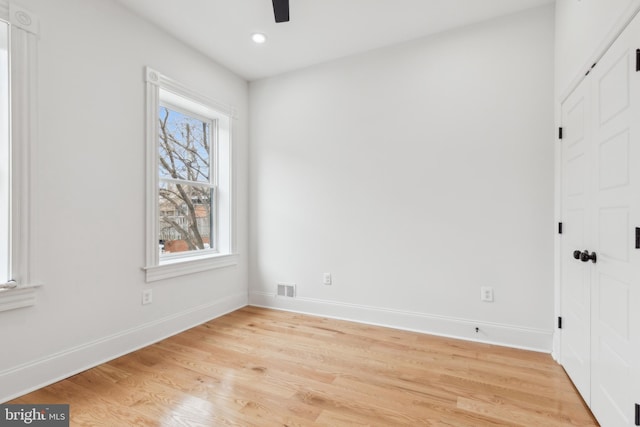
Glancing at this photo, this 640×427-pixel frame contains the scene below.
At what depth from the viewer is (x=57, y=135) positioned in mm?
2061

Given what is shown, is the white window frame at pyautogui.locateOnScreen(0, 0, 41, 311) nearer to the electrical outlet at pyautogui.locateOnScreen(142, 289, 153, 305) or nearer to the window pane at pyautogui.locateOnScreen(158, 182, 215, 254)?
the electrical outlet at pyautogui.locateOnScreen(142, 289, 153, 305)

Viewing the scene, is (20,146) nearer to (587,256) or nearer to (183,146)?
(183,146)

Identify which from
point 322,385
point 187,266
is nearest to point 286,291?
point 187,266

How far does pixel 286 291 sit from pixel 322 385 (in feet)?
5.43

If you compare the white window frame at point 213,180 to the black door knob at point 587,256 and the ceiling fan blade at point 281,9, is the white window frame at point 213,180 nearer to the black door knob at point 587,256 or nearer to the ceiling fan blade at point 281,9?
the ceiling fan blade at point 281,9

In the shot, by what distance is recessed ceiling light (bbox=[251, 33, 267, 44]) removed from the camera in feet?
9.47

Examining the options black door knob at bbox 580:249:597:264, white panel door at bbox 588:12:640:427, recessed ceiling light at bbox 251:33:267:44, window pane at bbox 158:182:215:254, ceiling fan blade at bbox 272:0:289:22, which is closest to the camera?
white panel door at bbox 588:12:640:427

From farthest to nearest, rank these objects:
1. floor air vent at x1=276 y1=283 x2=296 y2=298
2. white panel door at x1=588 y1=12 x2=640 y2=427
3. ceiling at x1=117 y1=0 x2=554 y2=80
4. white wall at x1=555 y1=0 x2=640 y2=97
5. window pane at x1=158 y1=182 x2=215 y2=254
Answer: floor air vent at x1=276 y1=283 x2=296 y2=298
window pane at x1=158 y1=182 x2=215 y2=254
ceiling at x1=117 y1=0 x2=554 y2=80
white wall at x1=555 y1=0 x2=640 y2=97
white panel door at x1=588 y1=12 x2=640 y2=427

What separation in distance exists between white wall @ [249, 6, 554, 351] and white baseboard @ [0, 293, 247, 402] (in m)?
0.97

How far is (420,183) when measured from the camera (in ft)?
9.56

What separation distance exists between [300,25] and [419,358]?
293 centimetres

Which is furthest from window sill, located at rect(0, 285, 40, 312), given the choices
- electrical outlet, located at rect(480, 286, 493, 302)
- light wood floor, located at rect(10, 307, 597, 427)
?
electrical outlet, located at rect(480, 286, 493, 302)

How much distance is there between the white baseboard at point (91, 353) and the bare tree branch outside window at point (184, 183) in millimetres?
685

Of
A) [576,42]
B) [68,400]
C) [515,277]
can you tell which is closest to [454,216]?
[515,277]
